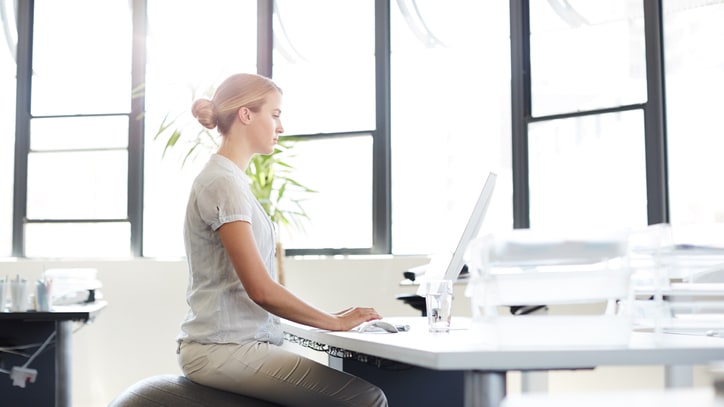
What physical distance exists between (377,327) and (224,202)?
0.44 meters

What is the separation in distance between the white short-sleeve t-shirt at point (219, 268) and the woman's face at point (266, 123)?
0.14 metres

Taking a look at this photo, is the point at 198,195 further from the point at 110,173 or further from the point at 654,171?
the point at 110,173

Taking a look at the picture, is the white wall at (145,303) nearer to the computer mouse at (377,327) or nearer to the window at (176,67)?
the window at (176,67)

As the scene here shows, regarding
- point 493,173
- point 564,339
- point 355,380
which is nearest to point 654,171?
point 493,173

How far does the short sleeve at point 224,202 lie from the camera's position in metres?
2.04

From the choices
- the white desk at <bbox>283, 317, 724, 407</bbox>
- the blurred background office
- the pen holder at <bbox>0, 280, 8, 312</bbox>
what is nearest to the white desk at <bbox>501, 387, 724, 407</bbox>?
the white desk at <bbox>283, 317, 724, 407</bbox>

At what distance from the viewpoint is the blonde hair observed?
2.24 m

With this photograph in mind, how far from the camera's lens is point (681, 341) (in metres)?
1.56

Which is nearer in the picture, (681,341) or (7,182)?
(681,341)

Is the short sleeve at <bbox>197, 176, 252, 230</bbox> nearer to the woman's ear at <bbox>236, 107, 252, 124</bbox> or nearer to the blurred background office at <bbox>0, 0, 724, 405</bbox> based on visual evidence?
the woman's ear at <bbox>236, 107, 252, 124</bbox>

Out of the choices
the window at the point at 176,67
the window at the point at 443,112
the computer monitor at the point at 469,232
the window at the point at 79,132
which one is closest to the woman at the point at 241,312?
the computer monitor at the point at 469,232

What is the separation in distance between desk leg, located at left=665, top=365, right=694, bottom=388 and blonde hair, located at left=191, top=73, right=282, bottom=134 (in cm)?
119

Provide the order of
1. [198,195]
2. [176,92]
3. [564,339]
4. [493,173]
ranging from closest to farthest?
1. [564,339]
2. [198,195]
3. [493,173]
4. [176,92]

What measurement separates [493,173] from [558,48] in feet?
9.68
